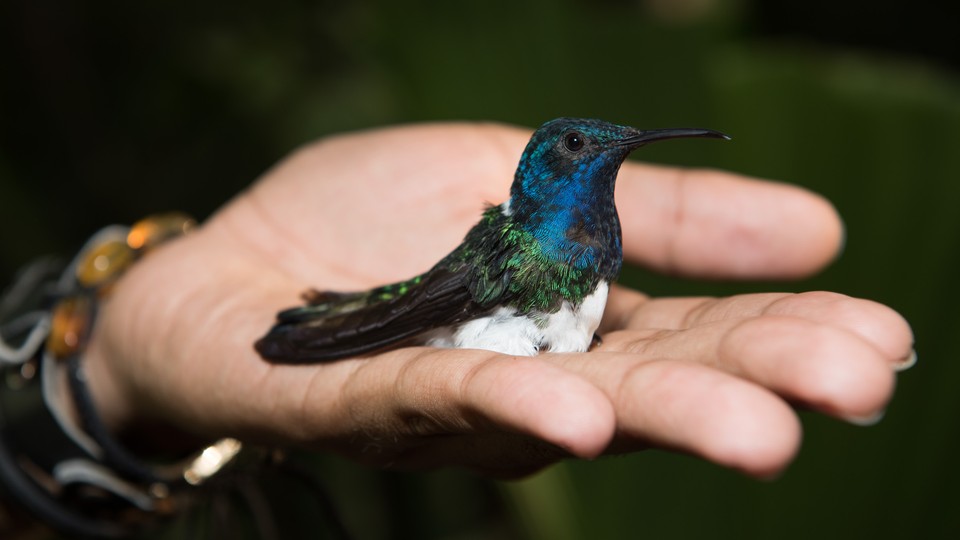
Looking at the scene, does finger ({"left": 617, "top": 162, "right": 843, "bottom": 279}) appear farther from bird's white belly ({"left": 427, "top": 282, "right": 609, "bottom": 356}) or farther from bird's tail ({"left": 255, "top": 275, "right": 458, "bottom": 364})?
bird's tail ({"left": 255, "top": 275, "right": 458, "bottom": 364})

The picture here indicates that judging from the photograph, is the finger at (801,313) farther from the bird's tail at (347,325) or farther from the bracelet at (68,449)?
the bracelet at (68,449)

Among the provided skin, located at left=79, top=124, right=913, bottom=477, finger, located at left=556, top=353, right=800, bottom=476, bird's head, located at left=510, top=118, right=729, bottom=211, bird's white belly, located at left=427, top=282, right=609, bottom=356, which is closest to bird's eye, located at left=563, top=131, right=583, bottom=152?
bird's head, located at left=510, top=118, right=729, bottom=211

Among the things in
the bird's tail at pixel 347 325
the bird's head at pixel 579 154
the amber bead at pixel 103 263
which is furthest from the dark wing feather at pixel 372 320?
the amber bead at pixel 103 263

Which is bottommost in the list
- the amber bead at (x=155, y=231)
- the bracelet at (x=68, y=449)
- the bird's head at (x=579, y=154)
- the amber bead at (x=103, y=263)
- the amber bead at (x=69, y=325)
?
the bracelet at (x=68, y=449)

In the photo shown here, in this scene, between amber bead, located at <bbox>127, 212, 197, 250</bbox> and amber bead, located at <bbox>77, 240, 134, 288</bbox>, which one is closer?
amber bead, located at <bbox>77, 240, 134, 288</bbox>

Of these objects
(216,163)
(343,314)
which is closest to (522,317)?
(343,314)

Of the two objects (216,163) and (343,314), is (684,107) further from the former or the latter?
(216,163)
